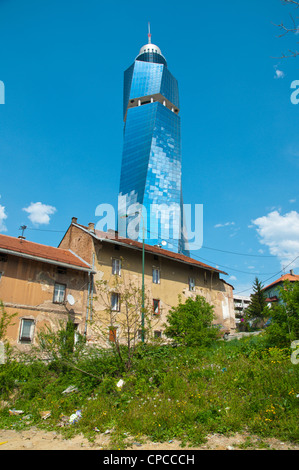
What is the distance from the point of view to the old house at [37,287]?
17281 millimetres

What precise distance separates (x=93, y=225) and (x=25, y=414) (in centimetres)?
1656

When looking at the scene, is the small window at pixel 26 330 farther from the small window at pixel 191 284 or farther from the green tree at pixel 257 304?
the green tree at pixel 257 304

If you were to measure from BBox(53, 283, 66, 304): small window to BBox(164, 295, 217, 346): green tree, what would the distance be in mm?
7308

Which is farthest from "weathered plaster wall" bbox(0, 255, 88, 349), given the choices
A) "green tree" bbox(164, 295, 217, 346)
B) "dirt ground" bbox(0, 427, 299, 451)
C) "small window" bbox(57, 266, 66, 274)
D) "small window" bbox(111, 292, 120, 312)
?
"dirt ground" bbox(0, 427, 299, 451)

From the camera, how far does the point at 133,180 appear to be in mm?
93250

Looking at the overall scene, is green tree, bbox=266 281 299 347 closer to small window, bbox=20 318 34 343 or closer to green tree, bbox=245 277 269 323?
small window, bbox=20 318 34 343

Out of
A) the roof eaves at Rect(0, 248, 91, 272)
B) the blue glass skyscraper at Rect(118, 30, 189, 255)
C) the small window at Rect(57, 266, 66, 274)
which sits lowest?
the small window at Rect(57, 266, 66, 274)

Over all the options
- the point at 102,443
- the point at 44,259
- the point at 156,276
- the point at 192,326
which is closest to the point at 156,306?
the point at 156,276

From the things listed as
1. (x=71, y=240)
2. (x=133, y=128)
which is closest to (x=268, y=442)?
(x=71, y=240)

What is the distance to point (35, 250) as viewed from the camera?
19.7 metres

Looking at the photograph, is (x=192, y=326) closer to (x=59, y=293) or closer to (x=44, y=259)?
(x=59, y=293)

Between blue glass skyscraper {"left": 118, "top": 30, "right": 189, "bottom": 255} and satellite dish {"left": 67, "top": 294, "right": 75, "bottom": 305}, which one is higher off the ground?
blue glass skyscraper {"left": 118, "top": 30, "right": 189, "bottom": 255}

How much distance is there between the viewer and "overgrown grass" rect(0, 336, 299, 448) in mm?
6594

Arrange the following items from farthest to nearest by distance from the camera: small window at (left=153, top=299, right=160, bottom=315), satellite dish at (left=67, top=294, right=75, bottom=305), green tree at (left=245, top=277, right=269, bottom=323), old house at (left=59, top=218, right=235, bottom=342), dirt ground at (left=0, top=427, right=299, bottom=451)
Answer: green tree at (left=245, top=277, right=269, bottom=323) < small window at (left=153, top=299, right=160, bottom=315) < old house at (left=59, top=218, right=235, bottom=342) < satellite dish at (left=67, top=294, right=75, bottom=305) < dirt ground at (left=0, top=427, right=299, bottom=451)
